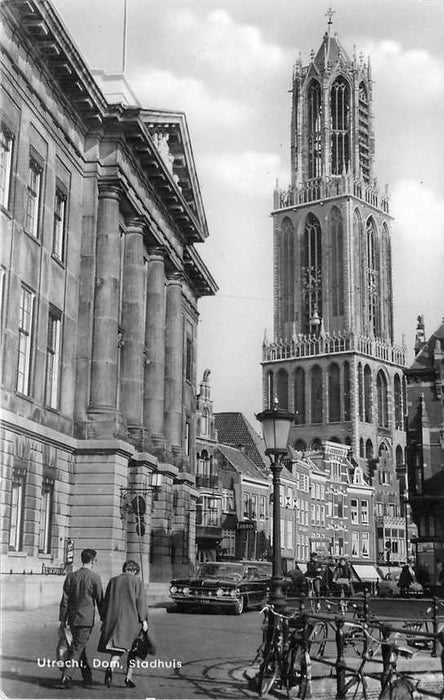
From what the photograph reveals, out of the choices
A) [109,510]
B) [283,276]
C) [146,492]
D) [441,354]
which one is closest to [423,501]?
[441,354]

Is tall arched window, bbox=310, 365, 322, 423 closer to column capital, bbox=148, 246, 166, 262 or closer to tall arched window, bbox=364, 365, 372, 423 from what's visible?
tall arched window, bbox=364, 365, 372, 423

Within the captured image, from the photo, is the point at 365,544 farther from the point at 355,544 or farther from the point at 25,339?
the point at 25,339

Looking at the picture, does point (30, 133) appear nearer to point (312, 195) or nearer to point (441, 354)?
point (441, 354)

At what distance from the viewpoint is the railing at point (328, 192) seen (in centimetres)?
13700

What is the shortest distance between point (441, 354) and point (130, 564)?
51909mm

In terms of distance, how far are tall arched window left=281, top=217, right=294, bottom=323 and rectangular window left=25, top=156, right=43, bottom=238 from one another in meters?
110

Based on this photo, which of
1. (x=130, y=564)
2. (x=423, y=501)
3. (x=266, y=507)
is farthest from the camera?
(x=266, y=507)

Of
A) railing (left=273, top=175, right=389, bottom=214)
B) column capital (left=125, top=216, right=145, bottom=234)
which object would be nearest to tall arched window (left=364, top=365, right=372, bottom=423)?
railing (left=273, top=175, right=389, bottom=214)

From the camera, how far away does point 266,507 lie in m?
83.1

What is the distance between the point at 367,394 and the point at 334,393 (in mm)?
4472

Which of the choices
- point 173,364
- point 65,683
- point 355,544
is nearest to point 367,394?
point 355,544

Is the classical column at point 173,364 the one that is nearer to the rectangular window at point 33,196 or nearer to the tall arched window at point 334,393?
the rectangular window at point 33,196

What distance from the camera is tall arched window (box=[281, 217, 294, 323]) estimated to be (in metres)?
138

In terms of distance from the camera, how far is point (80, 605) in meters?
12.9
